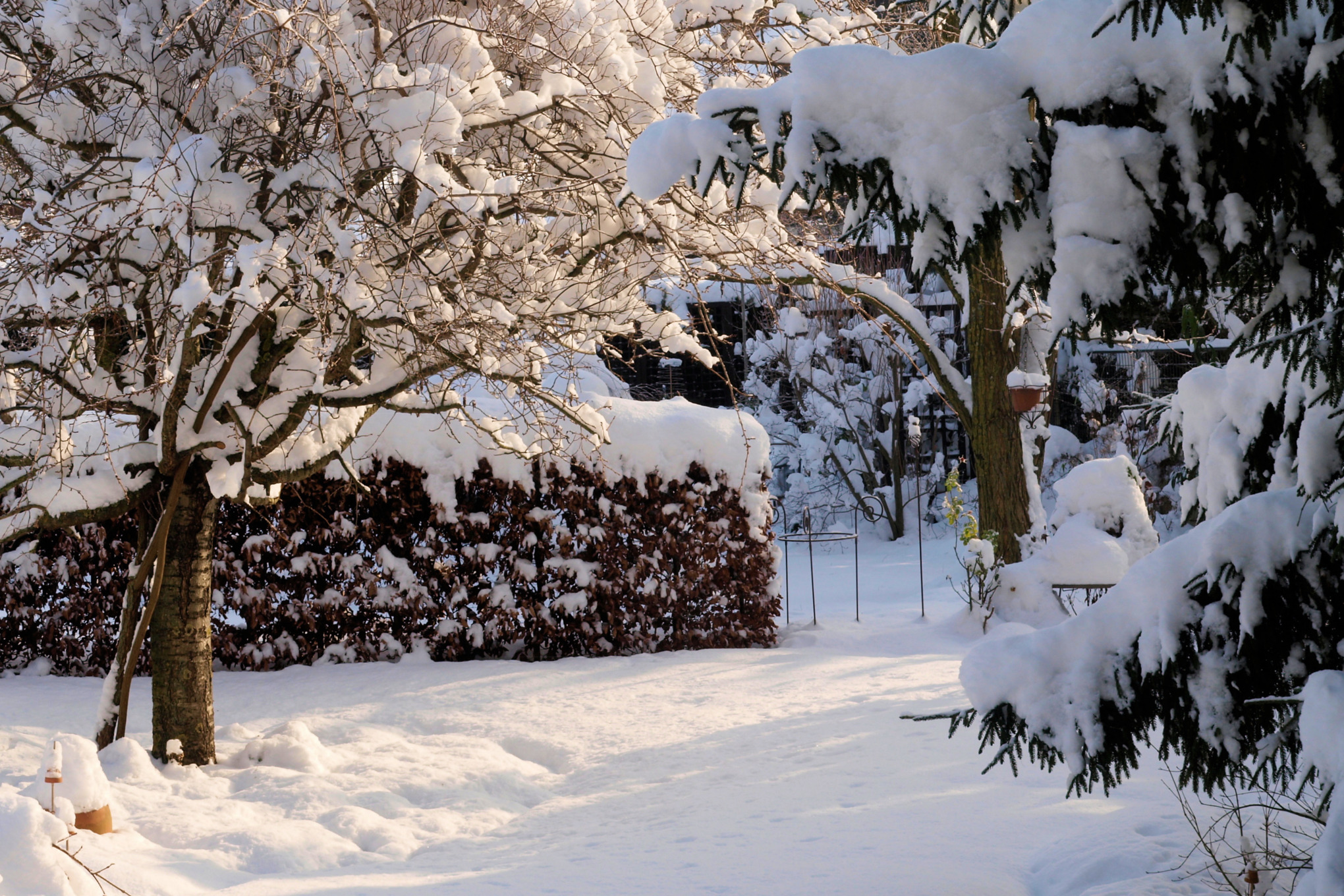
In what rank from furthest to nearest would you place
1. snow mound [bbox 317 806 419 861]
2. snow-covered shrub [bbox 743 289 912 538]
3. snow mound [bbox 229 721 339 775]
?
snow-covered shrub [bbox 743 289 912 538]
snow mound [bbox 229 721 339 775]
snow mound [bbox 317 806 419 861]

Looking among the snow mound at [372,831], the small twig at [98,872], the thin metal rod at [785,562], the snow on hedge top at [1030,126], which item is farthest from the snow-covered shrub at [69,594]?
the snow on hedge top at [1030,126]

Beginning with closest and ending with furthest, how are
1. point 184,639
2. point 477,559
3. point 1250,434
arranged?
1. point 1250,434
2. point 184,639
3. point 477,559

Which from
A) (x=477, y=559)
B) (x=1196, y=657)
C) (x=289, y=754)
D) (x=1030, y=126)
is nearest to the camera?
(x=1030, y=126)

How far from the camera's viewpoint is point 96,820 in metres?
3.56

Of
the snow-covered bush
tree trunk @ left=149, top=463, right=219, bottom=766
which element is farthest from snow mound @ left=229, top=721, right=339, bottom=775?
the snow-covered bush

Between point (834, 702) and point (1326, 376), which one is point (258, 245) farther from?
point (834, 702)

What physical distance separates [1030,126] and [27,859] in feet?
9.19

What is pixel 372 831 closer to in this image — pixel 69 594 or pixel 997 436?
pixel 69 594

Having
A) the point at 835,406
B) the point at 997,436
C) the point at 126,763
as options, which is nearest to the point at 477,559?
the point at 126,763

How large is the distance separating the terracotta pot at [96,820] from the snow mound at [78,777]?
15mm

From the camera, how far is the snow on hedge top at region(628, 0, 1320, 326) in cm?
177

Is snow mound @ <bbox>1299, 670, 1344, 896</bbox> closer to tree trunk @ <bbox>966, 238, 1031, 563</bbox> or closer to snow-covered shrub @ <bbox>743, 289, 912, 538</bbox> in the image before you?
tree trunk @ <bbox>966, 238, 1031, 563</bbox>

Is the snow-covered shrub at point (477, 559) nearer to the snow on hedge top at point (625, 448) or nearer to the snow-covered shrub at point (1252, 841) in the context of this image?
the snow on hedge top at point (625, 448)

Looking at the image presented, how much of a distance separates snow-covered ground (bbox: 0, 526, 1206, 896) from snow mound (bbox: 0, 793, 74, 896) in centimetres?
57
